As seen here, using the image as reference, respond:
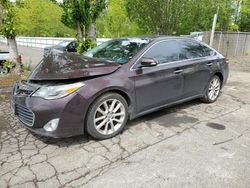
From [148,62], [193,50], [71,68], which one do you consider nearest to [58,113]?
[71,68]

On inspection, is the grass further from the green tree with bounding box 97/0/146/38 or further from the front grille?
the green tree with bounding box 97/0/146/38

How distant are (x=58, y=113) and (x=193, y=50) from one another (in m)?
3.07

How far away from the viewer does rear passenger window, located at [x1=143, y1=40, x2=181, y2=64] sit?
14.0 ft

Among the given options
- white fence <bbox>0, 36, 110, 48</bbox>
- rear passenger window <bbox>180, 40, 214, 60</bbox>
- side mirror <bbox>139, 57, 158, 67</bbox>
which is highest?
rear passenger window <bbox>180, 40, 214, 60</bbox>

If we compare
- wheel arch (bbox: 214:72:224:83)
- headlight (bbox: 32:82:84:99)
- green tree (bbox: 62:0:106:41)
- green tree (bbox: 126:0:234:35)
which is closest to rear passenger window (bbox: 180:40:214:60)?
wheel arch (bbox: 214:72:224:83)

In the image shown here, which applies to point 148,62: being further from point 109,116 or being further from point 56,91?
point 56,91

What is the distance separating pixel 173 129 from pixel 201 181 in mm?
1414

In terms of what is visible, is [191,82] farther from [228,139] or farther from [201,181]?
[201,181]

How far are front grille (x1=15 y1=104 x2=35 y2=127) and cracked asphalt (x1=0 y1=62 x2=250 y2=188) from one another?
356 millimetres

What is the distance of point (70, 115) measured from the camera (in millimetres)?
3303

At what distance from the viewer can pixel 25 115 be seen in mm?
3488

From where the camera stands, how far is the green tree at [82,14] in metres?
8.09

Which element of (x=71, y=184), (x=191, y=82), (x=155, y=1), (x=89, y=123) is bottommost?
(x=71, y=184)

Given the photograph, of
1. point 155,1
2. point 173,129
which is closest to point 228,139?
point 173,129
